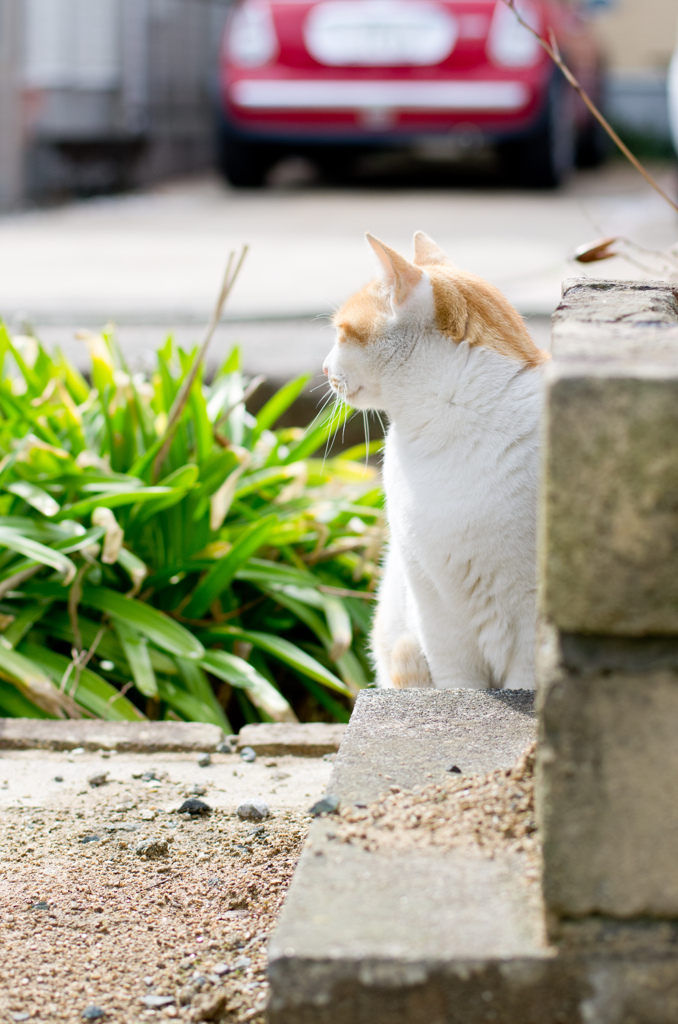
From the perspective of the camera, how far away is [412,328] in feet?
6.54

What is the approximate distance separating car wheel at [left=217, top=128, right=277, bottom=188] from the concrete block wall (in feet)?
27.6

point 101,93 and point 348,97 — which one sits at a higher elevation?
point 348,97

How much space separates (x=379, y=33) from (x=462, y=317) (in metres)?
7.02

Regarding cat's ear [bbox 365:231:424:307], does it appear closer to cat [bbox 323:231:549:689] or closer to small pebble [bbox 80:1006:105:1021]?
cat [bbox 323:231:549:689]

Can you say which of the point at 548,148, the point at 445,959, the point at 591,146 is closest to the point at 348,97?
the point at 548,148

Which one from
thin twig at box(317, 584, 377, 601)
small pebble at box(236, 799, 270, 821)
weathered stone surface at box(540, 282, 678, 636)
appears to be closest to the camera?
weathered stone surface at box(540, 282, 678, 636)

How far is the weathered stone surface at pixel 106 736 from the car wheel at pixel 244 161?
24.2 feet

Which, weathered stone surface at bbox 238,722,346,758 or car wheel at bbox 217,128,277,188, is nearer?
weathered stone surface at bbox 238,722,346,758

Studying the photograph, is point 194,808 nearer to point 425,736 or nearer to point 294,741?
point 294,741

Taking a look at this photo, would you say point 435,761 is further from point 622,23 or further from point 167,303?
point 622,23

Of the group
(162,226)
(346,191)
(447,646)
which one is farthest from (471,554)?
(346,191)

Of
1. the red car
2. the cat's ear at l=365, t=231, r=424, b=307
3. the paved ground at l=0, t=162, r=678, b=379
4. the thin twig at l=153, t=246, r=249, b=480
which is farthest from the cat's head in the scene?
the red car

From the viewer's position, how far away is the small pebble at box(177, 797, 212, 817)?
1.98 metres

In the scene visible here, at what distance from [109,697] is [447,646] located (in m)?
0.87
